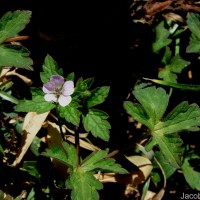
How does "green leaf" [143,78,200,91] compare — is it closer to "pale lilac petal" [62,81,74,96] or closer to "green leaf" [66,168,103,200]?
"pale lilac petal" [62,81,74,96]

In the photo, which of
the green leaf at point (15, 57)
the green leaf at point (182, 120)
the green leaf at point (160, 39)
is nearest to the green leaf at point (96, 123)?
the green leaf at point (182, 120)

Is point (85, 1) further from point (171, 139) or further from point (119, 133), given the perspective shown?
point (171, 139)

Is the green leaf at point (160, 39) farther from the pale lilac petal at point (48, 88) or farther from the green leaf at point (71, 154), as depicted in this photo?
the green leaf at point (71, 154)

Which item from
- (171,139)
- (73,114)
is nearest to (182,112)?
(171,139)

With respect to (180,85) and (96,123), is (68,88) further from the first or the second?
(180,85)

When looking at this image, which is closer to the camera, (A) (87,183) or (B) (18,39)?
(A) (87,183)
